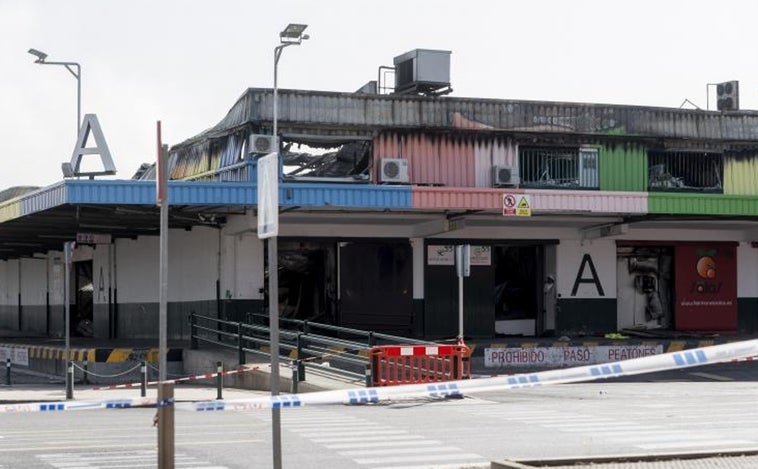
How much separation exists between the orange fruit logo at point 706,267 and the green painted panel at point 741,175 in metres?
2.28

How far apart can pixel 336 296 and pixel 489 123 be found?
6261 mm

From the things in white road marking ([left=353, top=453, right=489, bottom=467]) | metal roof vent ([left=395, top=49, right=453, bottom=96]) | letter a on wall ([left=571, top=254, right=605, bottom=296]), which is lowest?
white road marking ([left=353, top=453, right=489, bottom=467])

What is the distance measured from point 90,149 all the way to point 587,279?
14.5 metres

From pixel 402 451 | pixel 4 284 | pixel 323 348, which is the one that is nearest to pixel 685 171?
pixel 323 348

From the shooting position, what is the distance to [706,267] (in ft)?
121

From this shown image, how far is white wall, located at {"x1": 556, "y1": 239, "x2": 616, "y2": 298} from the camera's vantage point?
35.1 metres

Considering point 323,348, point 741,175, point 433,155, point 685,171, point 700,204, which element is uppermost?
point 433,155

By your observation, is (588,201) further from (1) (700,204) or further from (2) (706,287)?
(2) (706,287)

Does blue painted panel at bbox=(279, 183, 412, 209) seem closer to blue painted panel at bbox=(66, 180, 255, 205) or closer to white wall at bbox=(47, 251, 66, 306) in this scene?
blue painted panel at bbox=(66, 180, 255, 205)

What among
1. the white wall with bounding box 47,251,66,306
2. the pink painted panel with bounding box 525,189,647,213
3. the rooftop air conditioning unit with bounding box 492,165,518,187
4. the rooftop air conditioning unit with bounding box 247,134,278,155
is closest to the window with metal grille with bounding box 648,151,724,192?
the pink painted panel with bounding box 525,189,647,213

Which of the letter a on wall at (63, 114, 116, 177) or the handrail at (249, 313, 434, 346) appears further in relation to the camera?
the letter a on wall at (63, 114, 116, 177)

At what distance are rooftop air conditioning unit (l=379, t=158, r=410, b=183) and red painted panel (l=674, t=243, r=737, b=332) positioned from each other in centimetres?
949

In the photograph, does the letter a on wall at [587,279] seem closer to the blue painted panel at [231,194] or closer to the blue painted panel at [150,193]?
the blue painted panel at [231,194]

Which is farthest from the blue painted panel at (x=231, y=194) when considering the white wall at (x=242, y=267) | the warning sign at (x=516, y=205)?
the white wall at (x=242, y=267)
